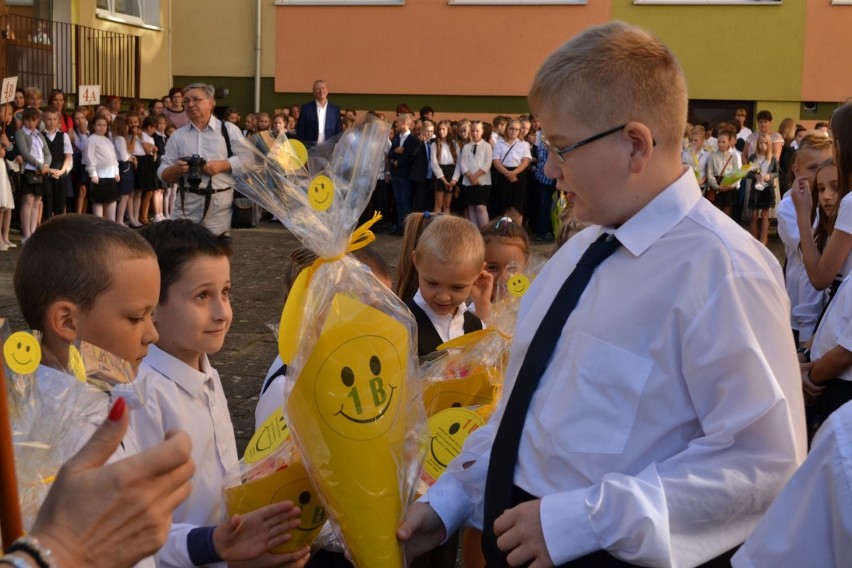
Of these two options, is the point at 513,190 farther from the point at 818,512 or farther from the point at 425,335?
the point at 818,512

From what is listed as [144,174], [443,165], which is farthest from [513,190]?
[144,174]

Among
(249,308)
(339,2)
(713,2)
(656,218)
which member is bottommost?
(249,308)

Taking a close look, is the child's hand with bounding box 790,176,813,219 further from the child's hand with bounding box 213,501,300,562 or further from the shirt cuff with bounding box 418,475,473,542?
the child's hand with bounding box 213,501,300,562

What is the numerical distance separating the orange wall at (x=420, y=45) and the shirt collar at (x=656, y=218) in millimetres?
18894

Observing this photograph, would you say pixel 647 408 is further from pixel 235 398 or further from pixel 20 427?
pixel 235 398

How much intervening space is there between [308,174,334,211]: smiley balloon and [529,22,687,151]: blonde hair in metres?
0.57

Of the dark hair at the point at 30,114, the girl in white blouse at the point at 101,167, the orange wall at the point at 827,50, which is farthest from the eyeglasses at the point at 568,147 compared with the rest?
the orange wall at the point at 827,50

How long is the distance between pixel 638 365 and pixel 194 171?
6680 millimetres

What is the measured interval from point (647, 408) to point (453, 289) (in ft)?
5.82

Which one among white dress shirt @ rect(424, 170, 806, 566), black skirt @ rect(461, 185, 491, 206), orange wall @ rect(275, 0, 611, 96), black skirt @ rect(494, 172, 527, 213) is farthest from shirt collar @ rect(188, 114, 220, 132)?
orange wall @ rect(275, 0, 611, 96)

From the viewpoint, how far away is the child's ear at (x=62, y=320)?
2164mm

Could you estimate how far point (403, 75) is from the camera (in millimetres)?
20875

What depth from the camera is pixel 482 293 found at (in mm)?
3943

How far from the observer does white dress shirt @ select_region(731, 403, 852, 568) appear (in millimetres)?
1271
